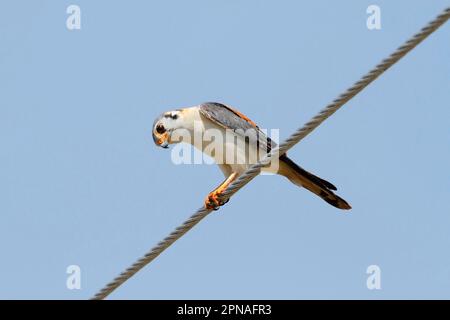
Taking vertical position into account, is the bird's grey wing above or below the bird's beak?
above

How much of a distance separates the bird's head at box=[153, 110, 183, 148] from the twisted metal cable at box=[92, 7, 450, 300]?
1.83 metres

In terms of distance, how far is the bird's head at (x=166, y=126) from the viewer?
955 cm

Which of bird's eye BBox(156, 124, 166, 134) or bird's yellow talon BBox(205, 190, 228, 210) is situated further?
bird's eye BBox(156, 124, 166, 134)

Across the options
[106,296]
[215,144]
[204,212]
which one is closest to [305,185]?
[215,144]

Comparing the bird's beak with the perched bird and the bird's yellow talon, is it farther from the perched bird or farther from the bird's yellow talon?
the bird's yellow talon

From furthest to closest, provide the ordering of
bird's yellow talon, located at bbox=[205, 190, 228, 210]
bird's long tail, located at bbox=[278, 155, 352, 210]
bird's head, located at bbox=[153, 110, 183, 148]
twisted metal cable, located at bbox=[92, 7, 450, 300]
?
bird's head, located at bbox=[153, 110, 183, 148]
bird's long tail, located at bbox=[278, 155, 352, 210]
bird's yellow talon, located at bbox=[205, 190, 228, 210]
twisted metal cable, located at bbox=[92, 7, 450, 300]

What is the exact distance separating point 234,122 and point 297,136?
2743 millimetres

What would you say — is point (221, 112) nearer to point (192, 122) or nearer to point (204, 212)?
point (192, 122)

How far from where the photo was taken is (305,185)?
954 cm

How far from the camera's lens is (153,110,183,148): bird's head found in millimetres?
9555

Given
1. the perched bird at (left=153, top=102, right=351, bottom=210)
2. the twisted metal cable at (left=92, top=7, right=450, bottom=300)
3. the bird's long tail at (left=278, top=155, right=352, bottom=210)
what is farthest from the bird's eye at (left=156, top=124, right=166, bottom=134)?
the twisted metal cable at (left=92, top=7, right=450, bottom=300)

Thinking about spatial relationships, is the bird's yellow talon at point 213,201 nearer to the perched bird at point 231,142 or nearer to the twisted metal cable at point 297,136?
the perched bird at point 231,142

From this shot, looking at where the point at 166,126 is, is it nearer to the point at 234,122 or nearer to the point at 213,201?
the point at 234,122

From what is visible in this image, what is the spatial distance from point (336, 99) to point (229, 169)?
2.89 meters
